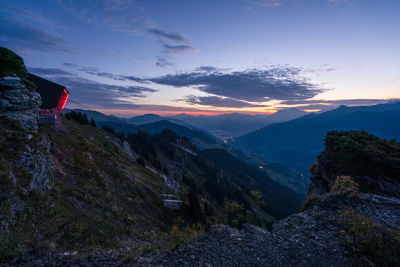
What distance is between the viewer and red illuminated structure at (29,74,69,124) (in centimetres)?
2885

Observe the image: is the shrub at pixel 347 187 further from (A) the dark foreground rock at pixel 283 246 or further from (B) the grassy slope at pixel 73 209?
(B) the grassy slope at pixel 73 209

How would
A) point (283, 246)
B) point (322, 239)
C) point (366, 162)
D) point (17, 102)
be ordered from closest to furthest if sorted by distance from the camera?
1. point (283, 246)
2. point (322, 239)
3. point (17, 102)
4. point (366, 162)

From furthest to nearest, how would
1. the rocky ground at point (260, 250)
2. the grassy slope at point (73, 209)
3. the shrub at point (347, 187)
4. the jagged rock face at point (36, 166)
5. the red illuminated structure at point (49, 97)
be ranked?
the red illuminated structure at point (49, 97) < the shrub at point (347, 187) < the jagged rock face at point (36, 166) < the grassy slope at point (73, 209) < the rocky ground at point (260, 250)

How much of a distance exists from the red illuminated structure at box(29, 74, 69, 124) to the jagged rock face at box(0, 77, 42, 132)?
502 inches

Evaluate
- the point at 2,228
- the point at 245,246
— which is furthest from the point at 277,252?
the point at 2,228

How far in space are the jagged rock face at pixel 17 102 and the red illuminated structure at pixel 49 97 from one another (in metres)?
12.8

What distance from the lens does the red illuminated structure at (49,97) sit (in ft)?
94.7

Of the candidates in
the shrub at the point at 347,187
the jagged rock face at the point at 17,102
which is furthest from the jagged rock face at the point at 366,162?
the jagged rock face at the point at 17,102

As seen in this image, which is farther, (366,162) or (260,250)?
(366,162)

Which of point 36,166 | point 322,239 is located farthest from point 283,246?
point 36,166

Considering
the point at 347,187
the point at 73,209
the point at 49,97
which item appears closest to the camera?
the point at 73,209

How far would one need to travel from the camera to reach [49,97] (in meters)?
29.7

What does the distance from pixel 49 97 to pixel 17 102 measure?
15.6m

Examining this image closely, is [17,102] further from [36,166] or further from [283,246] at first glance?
[283,246]
